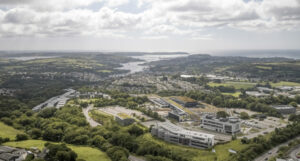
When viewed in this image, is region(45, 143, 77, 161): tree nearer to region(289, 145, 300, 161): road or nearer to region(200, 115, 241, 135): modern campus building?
region(200, 115, 241, 135): modern campus building

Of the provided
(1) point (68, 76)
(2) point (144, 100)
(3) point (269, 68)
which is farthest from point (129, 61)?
(2) point (144, 100)

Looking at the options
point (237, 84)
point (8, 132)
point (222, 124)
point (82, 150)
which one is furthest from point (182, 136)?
point (237, 84)

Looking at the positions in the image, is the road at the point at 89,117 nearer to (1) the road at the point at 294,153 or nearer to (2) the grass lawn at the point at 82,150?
(2) the grass lawn at the point at 82,150

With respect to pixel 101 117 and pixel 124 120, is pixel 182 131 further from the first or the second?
pixel 101 117

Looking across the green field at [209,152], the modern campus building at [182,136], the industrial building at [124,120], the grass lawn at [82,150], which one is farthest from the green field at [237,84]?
the grass lawn at [82,150]

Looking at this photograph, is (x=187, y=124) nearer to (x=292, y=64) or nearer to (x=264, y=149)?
(x=264, y=149)
